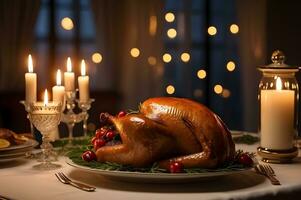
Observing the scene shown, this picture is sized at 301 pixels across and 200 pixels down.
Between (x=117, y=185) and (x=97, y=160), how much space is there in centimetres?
10

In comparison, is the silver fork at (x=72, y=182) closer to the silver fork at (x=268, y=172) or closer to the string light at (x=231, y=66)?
the silver fork at (x=268, y=172)

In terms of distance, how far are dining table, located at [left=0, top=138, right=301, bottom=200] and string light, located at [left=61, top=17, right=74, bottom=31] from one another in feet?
11.7

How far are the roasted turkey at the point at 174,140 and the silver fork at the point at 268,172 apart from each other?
10 centimetres

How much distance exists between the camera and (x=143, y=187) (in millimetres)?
1199

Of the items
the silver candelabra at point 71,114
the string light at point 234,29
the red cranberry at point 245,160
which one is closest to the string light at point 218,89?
the string light at point 234,29

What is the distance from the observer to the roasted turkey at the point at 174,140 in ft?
4.00

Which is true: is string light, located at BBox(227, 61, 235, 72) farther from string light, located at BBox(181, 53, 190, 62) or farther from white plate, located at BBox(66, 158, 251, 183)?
white plate, located at BBox(66, 158, 251, 183)

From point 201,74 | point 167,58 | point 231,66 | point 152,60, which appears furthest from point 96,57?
point 231,66

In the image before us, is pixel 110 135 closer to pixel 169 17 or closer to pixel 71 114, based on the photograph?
pixel 71 114

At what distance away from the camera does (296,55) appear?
5.21 metres

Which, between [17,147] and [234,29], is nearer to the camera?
[17,147]

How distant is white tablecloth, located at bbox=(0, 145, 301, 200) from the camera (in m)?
1.13

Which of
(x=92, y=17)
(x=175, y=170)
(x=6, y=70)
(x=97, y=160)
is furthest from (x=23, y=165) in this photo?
(x=92, y=17)

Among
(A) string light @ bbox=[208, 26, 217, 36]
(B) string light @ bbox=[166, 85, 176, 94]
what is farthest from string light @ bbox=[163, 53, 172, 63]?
(A) string light @ bbox=[208, 26, 217, 36]
